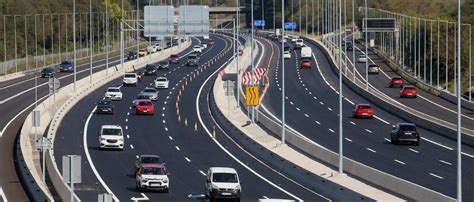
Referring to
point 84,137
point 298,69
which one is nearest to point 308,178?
point 84,137

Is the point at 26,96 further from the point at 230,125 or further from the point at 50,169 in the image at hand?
the point at 50,169

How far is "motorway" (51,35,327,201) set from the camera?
53.0 m

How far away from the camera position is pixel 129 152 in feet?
227

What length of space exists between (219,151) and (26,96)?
40.8m

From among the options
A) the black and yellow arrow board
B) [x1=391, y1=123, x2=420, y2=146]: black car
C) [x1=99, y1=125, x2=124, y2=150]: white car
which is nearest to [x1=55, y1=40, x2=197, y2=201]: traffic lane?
[x1=99, y1=125, x2=124, y2=150]: white car

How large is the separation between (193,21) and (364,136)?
170 feet

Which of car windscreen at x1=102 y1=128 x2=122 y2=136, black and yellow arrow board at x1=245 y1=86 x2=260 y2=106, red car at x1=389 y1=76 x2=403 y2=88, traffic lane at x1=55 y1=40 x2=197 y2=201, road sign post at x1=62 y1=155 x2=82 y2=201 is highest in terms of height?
road sign post at x1=62 y1=155 x2=82 y2=201

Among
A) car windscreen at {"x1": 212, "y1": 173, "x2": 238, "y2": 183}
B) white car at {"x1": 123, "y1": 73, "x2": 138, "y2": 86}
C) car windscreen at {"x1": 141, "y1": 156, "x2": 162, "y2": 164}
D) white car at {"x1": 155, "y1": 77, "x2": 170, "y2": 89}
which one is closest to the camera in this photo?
car windscreen at {"x1": 212, "y1": 173, "x2": 238, "y2": 183}

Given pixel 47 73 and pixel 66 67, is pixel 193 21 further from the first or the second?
pixel 66 67

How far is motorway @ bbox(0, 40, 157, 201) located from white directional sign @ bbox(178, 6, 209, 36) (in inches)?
509

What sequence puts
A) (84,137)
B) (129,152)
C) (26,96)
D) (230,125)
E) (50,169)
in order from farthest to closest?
1. (26,96)
2. (230,125)
3. (84,137)
4. (129,152)
5. (50,169)

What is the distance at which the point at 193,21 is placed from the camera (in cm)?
13100

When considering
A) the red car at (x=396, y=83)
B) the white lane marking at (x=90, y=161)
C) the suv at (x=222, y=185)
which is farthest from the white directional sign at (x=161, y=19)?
the suv at (x=222, y=185)

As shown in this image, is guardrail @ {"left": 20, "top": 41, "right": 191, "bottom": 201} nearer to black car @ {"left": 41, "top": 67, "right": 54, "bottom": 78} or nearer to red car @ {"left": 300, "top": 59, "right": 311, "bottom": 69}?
black car @ {"left": 41, "top": 67, "right": 54, "bottom": 78}
